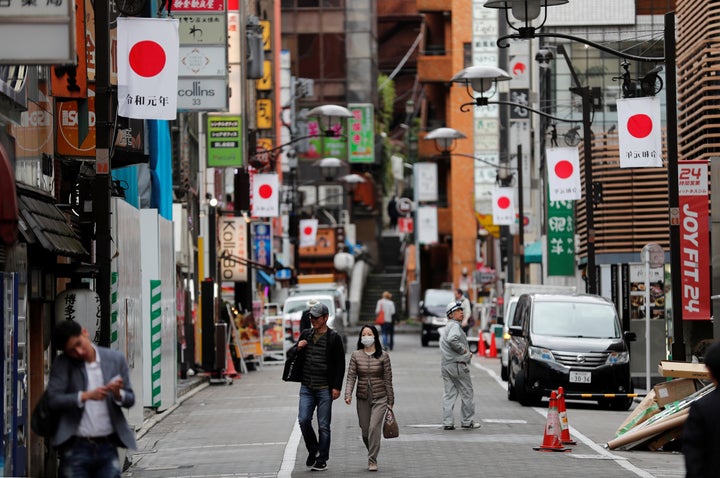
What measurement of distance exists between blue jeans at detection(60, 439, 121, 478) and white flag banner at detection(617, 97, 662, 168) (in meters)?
16.7

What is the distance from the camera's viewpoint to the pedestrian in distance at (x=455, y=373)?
23.8 metres

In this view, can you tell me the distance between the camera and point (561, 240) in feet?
171

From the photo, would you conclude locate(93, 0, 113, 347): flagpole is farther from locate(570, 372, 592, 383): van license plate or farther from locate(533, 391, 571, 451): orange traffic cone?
locate(570, 372, 592, 383): van license plate

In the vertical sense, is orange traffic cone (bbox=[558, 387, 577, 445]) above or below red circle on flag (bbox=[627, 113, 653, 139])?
below

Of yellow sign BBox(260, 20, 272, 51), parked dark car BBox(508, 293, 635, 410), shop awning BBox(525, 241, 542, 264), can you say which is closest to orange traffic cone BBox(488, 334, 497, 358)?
shop awning BBox(525, 241, 542, 264)

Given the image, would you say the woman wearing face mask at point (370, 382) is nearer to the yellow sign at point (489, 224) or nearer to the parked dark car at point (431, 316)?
the parked dark car at point (431, 316)

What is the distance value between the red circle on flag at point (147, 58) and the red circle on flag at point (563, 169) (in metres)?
18.6

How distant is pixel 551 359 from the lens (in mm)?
28156

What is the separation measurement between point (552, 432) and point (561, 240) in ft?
105

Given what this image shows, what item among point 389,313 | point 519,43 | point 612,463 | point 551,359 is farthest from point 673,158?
point 519,43

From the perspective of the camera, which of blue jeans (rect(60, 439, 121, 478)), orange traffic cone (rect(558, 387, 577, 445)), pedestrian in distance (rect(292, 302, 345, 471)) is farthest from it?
orange traffic cone (rect(558, 387, 577, 445))

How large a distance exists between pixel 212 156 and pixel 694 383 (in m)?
27.1

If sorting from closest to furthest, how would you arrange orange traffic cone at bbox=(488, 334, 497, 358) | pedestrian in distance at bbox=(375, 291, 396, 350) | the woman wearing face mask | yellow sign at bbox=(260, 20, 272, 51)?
1. the woman wearing face mask
2. orange traffic cone at bbox=(488, 334, 497, 358)
3. pedestrian in distance at bbox=(375, 291, 396, 350)
4. yellow sign at bbox=(260, 20, 272, 51)

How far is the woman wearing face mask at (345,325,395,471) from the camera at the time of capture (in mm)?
19000
